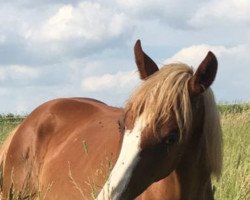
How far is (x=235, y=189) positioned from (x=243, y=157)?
5.57 feet

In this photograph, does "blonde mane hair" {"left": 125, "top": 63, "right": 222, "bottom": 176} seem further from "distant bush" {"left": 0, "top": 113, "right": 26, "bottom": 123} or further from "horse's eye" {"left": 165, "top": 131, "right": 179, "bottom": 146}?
"distant bush" {"left": 0, "top": 113, "right": 26, "bottom": 123}

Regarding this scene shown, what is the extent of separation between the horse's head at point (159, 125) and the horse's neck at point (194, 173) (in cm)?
10

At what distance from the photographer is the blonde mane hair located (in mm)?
3367

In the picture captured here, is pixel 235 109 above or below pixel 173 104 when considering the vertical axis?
below

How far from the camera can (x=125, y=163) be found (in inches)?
127

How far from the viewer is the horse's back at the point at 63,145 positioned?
205 inches

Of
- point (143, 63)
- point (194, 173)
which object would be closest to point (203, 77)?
point (143, 63)

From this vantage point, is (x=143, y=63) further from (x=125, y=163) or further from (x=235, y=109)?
(x=235, y=109)

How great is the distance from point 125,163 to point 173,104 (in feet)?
1.54

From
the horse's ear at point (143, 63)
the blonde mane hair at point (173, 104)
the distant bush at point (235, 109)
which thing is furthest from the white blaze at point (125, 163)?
the distant bush at point (235, 109)

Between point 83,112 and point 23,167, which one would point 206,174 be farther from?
point 23,167

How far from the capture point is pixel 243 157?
267 inches

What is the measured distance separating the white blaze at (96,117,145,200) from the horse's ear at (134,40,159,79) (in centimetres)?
63

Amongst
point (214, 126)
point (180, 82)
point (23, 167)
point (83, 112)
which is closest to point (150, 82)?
point (180, 82)
